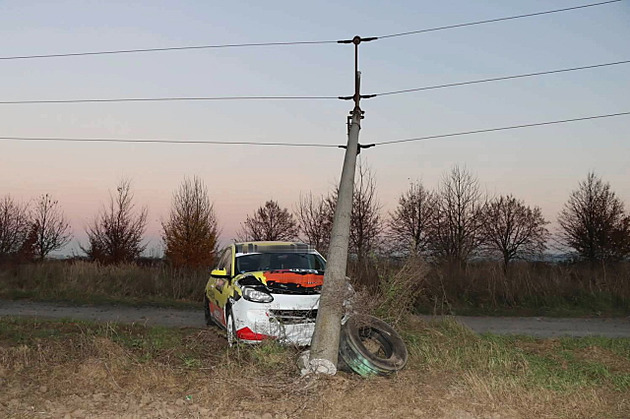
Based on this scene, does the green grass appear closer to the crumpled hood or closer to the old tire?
the old tire

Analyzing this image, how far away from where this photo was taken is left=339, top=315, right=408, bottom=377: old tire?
8.49m

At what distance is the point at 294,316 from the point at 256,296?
68 centimetres

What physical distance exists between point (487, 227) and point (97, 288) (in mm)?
40589

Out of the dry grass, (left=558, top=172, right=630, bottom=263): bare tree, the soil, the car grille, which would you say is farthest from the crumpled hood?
(left=558, top=172, right=630, bottom=263): bare tree

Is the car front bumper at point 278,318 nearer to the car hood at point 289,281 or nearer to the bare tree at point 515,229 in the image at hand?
the car hood at point 289,281

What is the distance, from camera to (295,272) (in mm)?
10602

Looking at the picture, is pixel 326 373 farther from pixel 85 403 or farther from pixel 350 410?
pixel 85 403

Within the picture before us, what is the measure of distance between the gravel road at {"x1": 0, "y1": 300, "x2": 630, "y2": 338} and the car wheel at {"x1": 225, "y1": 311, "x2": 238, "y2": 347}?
4.21 meters

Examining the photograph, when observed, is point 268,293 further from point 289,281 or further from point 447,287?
point 447,287

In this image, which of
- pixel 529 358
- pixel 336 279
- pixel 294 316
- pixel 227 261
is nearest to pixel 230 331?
pixel 294 316

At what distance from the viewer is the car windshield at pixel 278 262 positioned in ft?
37.1

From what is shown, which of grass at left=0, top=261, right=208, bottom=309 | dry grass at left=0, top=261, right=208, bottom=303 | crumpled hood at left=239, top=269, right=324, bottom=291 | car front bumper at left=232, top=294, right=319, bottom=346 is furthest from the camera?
dry grass at left=0, top=261, right=208, bottom=303

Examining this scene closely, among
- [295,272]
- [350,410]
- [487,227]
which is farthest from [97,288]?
[487,227]

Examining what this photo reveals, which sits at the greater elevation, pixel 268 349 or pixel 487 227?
pixel 487 227
